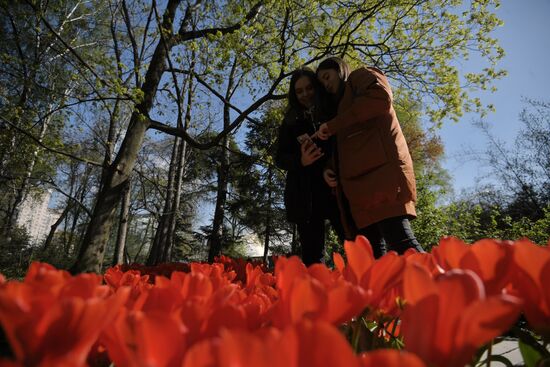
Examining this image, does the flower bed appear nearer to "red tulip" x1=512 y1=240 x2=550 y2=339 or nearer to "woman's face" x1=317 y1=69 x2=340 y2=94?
"red tulip" x1=512 y1=240 x2=550 y2=339

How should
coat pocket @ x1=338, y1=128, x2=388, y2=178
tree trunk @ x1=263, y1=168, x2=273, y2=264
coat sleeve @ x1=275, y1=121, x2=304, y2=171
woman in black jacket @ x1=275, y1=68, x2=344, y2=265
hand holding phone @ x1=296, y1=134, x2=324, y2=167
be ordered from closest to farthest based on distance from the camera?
coat pocket @ x1=338, y1=128, x2=388, y2=178 → hand holding phone @ x1=296, y1=134, x2=324, y2=167 → woman in black jacket @ x1=275, y1=68, x2=344, y2=265 → coat sleeve @ x1=275, y1=121, x2=304, y2=171 → tree trunk @ x1=263, y1=168, x2=273, y2=264

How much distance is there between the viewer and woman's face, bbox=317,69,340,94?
273 centimetres

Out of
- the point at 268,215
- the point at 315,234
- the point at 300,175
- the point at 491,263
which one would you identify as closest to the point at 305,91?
the point at 300,175

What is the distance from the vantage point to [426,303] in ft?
1.05

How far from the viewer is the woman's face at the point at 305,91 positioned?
9.42 feet

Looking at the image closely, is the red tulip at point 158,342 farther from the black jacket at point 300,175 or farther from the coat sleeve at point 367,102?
the black jacket at point 300,175

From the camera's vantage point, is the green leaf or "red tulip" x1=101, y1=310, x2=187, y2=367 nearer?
"red tulip" x1=101, y1=310, x2=187, y2=367

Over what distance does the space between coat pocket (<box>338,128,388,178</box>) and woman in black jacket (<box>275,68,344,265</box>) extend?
0.30 meters

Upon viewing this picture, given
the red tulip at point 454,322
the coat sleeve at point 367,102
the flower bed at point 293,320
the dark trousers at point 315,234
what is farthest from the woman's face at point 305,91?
the red tulip at point 454,322

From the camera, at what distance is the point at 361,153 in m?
2.35

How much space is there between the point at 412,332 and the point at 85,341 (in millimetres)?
310

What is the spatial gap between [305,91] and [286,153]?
0.55m

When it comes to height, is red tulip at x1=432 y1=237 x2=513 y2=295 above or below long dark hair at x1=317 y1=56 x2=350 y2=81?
below

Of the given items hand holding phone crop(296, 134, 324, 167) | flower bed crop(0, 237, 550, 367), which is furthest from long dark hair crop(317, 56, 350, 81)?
flower bed crop(0, 237, 550, 367)
